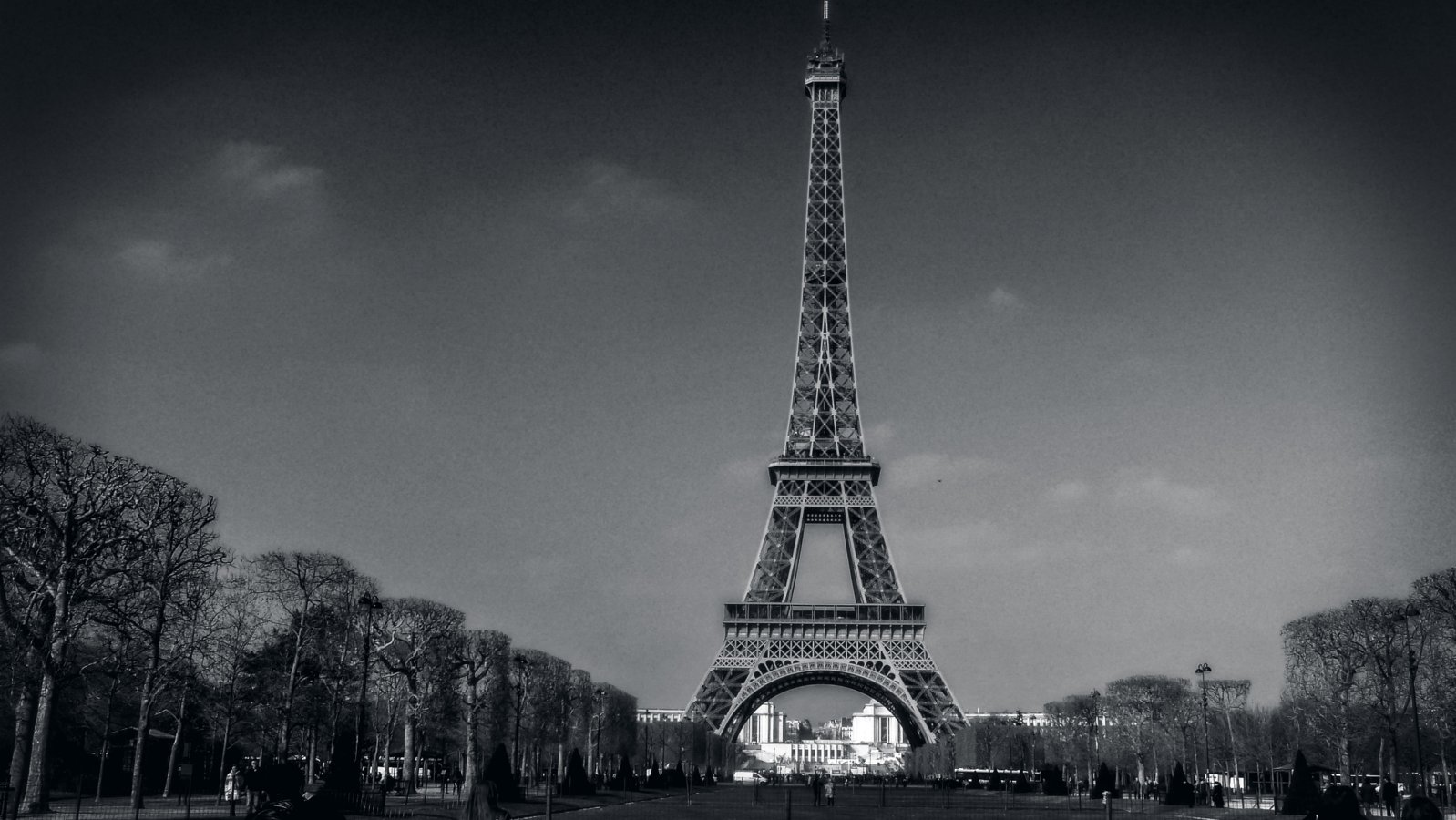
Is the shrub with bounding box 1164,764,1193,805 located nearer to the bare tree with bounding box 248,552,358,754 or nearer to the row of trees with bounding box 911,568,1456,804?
the row of trees with bounding box 911,568,1456,804

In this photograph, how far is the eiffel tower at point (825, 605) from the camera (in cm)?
9038

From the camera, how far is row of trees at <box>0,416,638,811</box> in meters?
35.0

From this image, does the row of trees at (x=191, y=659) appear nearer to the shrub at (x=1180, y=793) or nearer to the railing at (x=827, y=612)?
the railing at (x=827, y=612)

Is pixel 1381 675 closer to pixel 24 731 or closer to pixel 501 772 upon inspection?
pixel 501 772

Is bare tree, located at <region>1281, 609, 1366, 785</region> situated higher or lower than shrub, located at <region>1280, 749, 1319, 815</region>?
higher

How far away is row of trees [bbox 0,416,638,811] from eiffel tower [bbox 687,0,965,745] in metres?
11.5

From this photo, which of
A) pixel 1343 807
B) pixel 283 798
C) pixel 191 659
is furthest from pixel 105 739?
pixel 1343 807

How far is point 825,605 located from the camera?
92688mm

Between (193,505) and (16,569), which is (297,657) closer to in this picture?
(193,505)

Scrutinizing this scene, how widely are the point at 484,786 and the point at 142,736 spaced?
24000 millimetres

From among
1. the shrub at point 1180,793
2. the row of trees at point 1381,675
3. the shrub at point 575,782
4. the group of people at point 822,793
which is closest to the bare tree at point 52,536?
the shrub at point 575,782

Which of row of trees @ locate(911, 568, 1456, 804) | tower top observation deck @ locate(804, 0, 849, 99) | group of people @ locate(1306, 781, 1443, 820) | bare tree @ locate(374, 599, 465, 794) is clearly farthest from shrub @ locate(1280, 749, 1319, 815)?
tower top observation deck @ locate(804, 0, 849, 99)

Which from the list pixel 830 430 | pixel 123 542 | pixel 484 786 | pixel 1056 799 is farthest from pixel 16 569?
pixel 830 430

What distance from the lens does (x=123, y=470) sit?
38.9 metres
